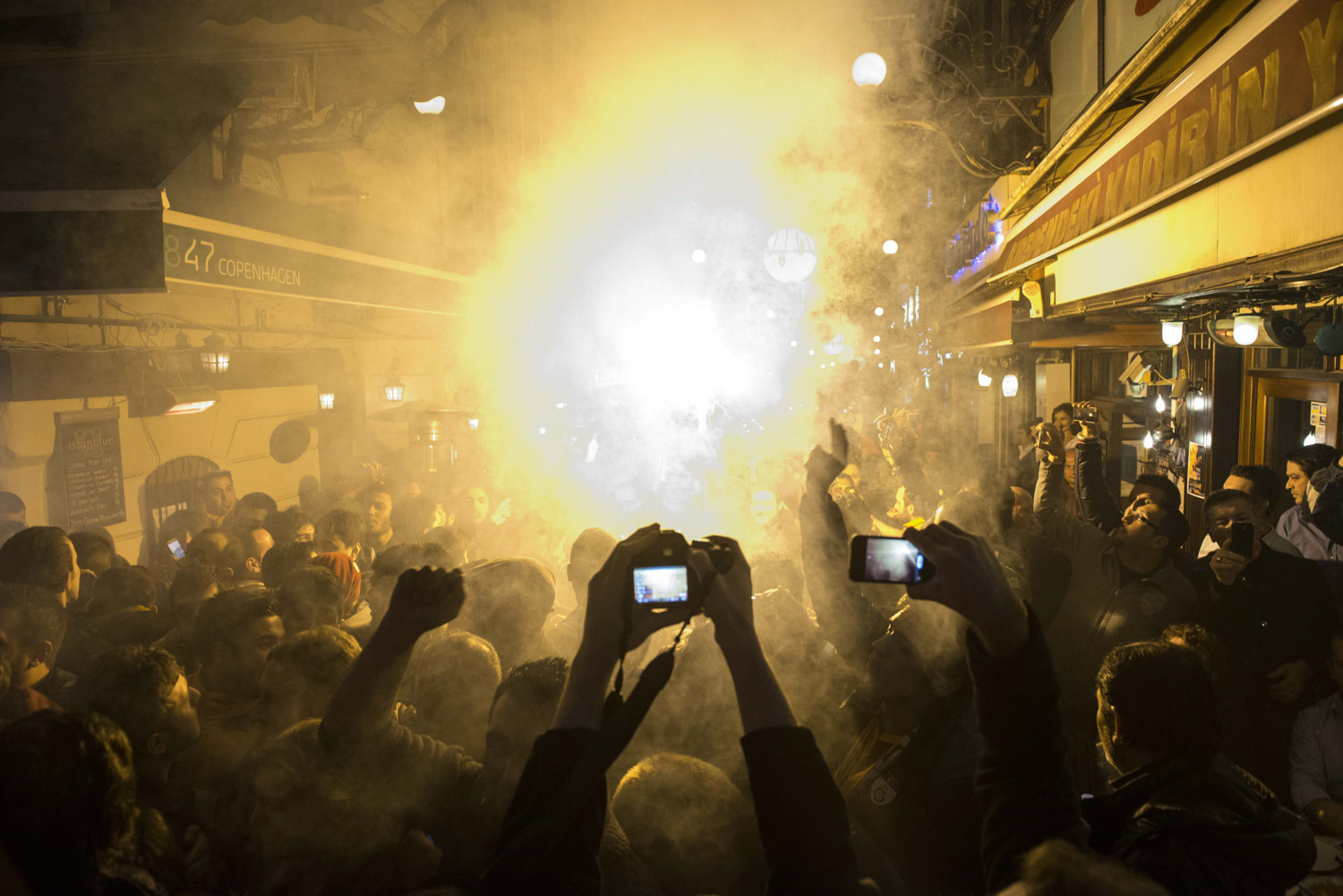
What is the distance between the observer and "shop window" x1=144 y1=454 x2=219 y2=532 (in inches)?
239

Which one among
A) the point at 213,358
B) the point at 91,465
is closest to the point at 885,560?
the point at 213,358

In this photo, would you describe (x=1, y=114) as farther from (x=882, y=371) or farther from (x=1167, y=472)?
(x=882, y=371)

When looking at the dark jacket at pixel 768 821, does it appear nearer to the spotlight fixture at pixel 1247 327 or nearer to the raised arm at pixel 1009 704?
the raised arm at pixel 1009 704

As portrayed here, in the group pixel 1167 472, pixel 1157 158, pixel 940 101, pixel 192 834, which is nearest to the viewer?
pixel 192 834

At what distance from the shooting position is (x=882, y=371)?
61.5 ft

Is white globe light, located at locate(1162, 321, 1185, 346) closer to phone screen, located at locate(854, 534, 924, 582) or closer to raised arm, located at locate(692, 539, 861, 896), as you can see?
phone screen, located at locate(854, 534, 924, 582)

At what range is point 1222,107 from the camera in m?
2.33

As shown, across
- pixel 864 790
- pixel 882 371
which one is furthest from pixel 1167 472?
pixel 882 371

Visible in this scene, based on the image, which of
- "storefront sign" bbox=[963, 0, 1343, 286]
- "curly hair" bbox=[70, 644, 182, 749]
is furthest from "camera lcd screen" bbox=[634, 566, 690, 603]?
"storefront sign" bbox=[963, 0, 1343, 286]

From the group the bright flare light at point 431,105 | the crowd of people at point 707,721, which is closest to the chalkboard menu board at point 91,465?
the crowd of people at point 707,721

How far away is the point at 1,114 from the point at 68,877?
279 cm

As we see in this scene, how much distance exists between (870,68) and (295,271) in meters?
2.90

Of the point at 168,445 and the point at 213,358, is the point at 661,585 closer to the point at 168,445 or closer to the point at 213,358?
the point at 213,358

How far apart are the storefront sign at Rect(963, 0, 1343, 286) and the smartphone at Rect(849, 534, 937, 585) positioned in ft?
5.74
